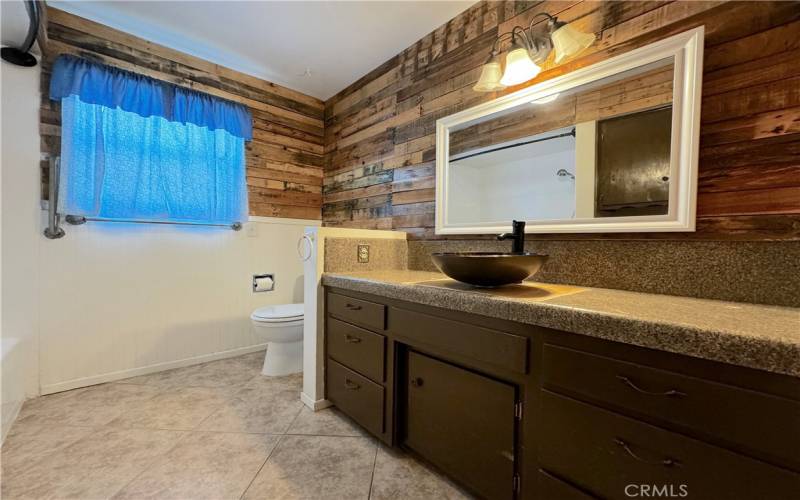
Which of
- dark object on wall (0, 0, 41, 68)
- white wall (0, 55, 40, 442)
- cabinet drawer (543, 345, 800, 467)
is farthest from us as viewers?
white wall (0, 55, 40, 442)

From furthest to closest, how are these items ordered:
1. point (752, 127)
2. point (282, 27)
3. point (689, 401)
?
point (282, 27) → point (752, 127) → point (689, 401)

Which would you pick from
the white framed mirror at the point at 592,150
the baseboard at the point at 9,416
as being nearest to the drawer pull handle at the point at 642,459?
the white framed mirror at the point at 592,150

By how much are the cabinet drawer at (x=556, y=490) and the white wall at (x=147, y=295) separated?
2414 mm

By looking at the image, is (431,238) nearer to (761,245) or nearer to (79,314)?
(761,245)

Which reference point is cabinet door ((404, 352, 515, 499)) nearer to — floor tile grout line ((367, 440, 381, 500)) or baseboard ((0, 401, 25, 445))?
floor tile grout line ((367, 440, 381, 500))

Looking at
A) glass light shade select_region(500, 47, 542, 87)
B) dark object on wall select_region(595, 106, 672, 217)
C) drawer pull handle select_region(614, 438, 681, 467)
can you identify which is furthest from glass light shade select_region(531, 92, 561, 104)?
drawer pull handle select_region(614, 438, 681, 467)

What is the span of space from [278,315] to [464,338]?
1520 millimetres

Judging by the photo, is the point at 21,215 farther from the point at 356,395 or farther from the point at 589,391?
the point at 589,391

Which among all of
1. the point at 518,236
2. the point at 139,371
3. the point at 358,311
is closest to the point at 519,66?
the point at 518,236

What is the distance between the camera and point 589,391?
835mm

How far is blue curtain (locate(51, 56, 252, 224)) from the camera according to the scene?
1.93 meters

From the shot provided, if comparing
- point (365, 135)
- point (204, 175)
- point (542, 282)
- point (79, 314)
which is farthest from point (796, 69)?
point (79, 314)

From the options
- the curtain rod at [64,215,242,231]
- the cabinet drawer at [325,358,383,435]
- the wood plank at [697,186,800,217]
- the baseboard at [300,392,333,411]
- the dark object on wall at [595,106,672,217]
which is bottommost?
the baseboard at [300,392,333,411]

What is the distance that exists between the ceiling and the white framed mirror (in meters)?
0.76
